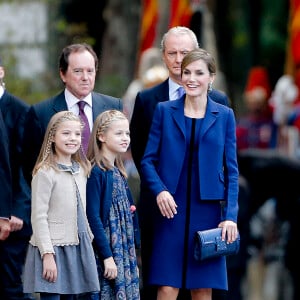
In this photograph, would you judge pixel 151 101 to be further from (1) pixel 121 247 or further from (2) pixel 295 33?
(2) pixel 295 33

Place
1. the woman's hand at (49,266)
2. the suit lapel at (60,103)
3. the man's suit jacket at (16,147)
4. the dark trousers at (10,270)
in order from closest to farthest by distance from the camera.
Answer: the woman's hand at (49,266) < the suit lapel at (60,103) < the man's suit jacket at (16,147) < the dark trousers at (10,270)

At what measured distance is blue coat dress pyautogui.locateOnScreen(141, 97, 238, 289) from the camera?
11.6 m

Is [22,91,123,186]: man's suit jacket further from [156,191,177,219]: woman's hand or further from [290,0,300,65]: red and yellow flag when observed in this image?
[290,0,300,65]: red and yellow flag

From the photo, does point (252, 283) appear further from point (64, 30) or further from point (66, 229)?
point (66, 229)

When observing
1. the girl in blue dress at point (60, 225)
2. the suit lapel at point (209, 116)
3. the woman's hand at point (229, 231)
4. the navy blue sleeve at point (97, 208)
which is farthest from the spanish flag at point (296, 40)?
the girl in blue dress at point (60, 225)

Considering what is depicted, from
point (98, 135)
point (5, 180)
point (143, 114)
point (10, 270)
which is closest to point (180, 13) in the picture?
point (10, 270)

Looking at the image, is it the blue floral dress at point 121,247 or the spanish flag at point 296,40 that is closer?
the blue floral dress at point 121,247

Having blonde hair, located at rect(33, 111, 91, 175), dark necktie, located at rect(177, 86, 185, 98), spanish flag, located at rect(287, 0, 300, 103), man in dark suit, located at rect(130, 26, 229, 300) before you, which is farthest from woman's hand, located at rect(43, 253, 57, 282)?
spanish flag, located at rect(287, 0, 300, 103)

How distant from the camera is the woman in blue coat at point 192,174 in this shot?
38.0 ft

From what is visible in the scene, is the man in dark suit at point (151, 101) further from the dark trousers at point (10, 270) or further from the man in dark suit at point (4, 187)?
the dark trousers at point (10, 270)

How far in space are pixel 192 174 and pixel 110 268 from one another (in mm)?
857

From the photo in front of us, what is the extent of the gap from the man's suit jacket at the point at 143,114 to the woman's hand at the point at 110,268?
122 cm

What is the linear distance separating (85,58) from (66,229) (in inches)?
51.1

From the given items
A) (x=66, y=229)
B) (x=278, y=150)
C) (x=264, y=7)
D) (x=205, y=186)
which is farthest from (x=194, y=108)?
(x=264, y=7)
